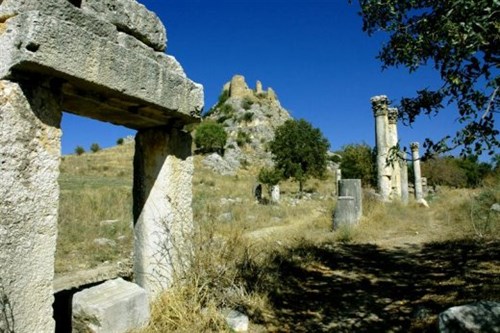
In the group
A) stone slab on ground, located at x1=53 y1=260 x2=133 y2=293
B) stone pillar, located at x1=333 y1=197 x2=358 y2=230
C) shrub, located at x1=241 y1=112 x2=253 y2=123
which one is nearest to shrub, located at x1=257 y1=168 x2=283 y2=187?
stone pillar, located at x1=333 y1=197 x2=358 y2=230

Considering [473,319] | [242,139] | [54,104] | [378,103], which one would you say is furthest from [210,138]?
[473,319]

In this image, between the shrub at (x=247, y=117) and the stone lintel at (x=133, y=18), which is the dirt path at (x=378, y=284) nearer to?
the stone lintel at (x=133, y=18)

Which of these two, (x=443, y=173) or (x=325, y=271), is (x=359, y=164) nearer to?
(x=443, y=173)

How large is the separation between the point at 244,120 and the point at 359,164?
32.3 m

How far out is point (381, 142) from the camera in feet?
56.7

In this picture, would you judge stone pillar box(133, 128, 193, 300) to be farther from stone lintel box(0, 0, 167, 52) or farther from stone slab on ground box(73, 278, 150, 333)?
stone lintel box(0, 0, 167, 52)

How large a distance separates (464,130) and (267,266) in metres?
3.39

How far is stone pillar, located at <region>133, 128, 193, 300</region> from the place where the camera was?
427 cm

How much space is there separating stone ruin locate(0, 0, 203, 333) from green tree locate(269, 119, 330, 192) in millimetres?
25637

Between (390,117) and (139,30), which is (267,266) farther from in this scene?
(390,117)

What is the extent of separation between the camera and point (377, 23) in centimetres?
482

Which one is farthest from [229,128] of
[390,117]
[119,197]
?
[119,197]

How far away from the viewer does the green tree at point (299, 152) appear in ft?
98.7

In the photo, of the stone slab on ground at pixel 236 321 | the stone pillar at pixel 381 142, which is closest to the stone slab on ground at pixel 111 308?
the stone slab on ground at pixel 236 321
